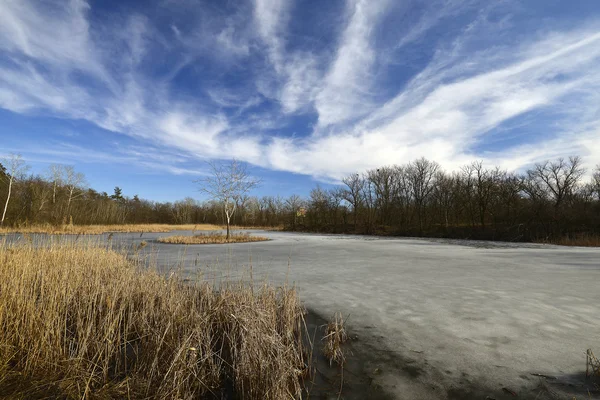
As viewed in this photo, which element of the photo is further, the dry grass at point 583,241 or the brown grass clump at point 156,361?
the dry grass at point 583,241

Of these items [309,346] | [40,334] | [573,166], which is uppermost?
[573,166]

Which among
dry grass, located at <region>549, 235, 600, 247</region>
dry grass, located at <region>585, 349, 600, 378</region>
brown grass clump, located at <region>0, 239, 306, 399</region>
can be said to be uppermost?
dry grass, located at <region>549, 235, 600, 247</region>

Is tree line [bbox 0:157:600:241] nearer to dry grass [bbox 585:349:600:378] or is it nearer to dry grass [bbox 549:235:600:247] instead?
dry grass [bbox 549:235:600:247]

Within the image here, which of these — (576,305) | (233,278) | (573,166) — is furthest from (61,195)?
(573,166)

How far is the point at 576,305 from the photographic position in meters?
3.90

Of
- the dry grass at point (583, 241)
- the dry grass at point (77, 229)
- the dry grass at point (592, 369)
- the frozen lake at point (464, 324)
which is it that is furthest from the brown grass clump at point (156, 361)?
the dry grass at point (583, 241)

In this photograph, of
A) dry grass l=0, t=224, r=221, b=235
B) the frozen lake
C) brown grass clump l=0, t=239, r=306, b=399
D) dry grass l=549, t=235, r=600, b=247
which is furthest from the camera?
dry grass l=549, t=235, r=600, b=247

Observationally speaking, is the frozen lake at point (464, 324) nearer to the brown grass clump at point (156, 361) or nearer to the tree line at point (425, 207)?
the brown grass clump at point (156, 361)

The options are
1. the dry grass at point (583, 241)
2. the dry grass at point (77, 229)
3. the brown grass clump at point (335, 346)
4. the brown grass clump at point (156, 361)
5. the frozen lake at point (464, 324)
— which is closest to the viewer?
the brown grass clump at point (156, 361)

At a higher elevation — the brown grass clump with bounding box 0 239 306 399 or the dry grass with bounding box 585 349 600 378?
the dry grass with bounding box 585 349 600 378

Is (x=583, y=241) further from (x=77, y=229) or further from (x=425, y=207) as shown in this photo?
(x=77, y=229)

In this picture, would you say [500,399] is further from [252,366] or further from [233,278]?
[233,278]

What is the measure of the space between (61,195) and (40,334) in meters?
40.4

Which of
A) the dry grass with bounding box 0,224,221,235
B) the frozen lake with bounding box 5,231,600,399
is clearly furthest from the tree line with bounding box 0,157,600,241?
the frozen lake with bounding box 5,231,600,399
